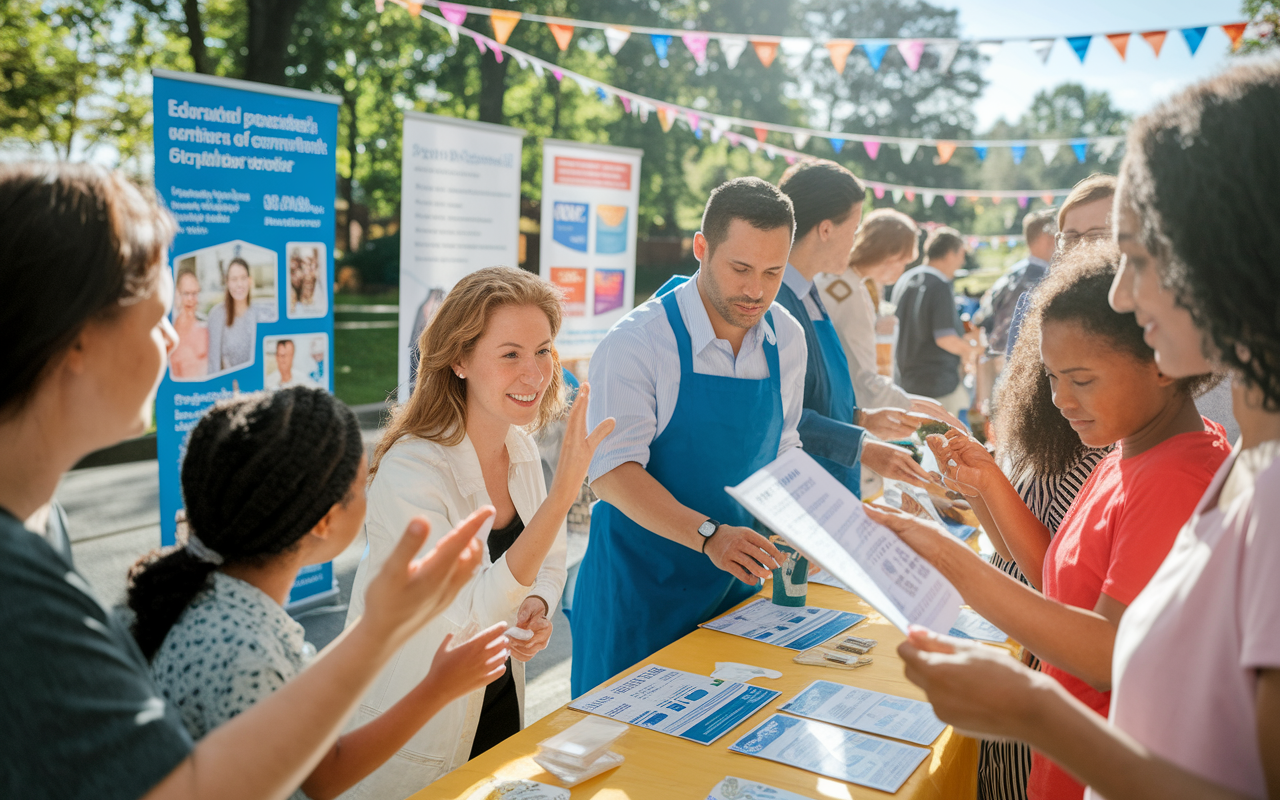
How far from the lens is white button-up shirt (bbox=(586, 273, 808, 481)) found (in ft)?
7.75

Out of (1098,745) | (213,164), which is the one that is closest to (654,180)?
(213,164)

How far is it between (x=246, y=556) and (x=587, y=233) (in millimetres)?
5738

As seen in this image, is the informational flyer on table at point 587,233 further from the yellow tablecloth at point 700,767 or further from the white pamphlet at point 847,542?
the white pamphlet at point 847,542

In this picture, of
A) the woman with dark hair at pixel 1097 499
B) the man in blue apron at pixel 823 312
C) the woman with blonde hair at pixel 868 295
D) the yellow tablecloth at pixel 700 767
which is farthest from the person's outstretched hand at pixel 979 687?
the woman with blonde hair at pixel 868 295

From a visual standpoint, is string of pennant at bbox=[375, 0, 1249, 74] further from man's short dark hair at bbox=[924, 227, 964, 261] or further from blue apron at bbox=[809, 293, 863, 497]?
blue apron at bbox=[809, 293, 863, 497]

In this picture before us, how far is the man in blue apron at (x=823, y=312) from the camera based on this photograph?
3.07 m

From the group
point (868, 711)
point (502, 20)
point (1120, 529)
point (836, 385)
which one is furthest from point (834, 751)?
point (502, 20)

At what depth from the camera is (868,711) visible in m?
1.79

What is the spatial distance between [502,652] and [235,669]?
399 mm

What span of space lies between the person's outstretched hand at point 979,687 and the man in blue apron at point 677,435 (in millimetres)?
1252

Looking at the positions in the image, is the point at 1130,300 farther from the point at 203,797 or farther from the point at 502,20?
the point at 502,20

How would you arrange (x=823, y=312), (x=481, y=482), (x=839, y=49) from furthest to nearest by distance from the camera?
(x=839, y=49), (x=823, y=312), (x=481, y=482)

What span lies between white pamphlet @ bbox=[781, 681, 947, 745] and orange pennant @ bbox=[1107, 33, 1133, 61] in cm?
626

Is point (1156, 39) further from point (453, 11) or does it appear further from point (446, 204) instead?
point (446, 204)
